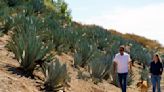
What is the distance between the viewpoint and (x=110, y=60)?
18922 millimetres

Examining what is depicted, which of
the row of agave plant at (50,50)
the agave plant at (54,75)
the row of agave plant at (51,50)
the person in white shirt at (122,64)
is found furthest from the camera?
the person in white shirt at (122,64)

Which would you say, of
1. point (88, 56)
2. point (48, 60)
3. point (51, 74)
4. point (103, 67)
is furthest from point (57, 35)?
point (51, 74)

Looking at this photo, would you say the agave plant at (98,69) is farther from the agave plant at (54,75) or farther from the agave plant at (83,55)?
the agave plant at (54,75)

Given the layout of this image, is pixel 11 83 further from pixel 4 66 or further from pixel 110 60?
pixel 110 60

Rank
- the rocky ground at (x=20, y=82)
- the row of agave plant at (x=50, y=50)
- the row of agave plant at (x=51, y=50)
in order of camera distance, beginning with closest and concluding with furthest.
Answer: the rocky ground at (x=20, y=82), the row of agave plant at (x=51, y=50), the row of agave plant at (x=50, y=50)

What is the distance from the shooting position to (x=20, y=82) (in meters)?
11.5

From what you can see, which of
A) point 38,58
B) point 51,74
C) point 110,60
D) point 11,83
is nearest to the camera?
point 11,83

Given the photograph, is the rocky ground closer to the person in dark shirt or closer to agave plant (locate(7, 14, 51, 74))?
agave plant (locate(7, 14, 51, 74))

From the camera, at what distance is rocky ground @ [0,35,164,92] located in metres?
11.0

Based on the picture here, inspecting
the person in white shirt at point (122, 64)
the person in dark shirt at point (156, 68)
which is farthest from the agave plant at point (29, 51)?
the person in dark shirt at point (156, 68)

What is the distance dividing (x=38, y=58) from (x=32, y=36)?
2.07 ft

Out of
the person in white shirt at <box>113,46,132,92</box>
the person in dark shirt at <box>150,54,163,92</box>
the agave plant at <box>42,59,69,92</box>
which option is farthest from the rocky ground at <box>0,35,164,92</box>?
the person in dark shirt at <box>150,54,163,92</box>

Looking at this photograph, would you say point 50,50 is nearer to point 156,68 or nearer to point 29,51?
point 29,51

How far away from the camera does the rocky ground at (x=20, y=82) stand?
11023 millimetres
